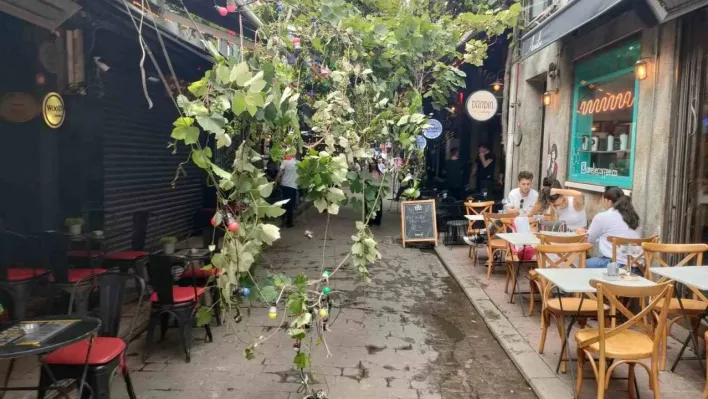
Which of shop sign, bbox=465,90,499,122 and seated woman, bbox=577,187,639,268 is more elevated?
shop sign, bbox=465,90,499,122

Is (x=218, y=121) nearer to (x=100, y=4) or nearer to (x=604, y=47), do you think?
(x=100, y=4)

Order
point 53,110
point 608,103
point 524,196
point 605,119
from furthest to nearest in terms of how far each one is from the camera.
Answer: point 524,196
point 605,119
point 608,103
point 53,110

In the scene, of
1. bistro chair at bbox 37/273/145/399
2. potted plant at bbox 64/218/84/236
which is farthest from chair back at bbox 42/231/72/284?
bistro chair at bbox 37/273/145/399

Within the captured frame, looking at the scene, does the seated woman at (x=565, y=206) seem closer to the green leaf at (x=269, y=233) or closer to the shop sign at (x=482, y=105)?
the shop sign at (x=482, y=105)

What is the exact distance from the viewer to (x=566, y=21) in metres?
6.23

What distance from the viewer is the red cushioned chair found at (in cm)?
430

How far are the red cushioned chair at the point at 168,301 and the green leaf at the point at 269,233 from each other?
72.0 inches

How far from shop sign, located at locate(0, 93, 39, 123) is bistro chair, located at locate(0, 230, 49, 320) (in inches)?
58.3

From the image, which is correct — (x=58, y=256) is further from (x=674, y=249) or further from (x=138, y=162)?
(x=674, y=249)

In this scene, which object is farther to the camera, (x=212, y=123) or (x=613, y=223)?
(x=613, y=223)

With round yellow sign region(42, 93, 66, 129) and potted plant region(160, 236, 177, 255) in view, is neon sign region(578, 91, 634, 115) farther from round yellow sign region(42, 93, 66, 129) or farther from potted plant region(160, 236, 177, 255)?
round yellow sign region(42, 93, 66, 129)

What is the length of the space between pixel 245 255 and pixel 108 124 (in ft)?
19.5

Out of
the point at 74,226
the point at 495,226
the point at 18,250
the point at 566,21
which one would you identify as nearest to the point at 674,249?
the point at 495,226

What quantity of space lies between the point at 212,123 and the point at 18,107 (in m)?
4.89
